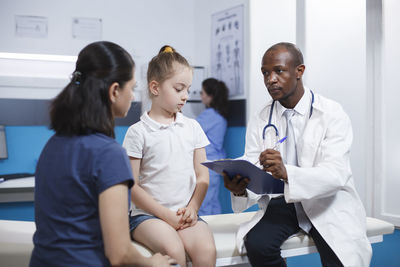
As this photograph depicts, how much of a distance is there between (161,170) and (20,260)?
0.59 m

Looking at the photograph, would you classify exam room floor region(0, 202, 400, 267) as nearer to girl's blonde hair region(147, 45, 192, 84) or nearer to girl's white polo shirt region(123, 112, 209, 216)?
girl's white polo shirt region(123, 112, 209, 216)

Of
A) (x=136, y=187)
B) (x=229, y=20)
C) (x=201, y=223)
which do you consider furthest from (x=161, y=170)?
(x=229, y=20)

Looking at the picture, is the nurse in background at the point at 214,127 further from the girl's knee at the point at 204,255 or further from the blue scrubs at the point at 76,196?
the blue scrubs at the point at 76,196

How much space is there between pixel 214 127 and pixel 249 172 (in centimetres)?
235

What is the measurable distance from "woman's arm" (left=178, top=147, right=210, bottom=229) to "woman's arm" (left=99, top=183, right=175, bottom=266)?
1.66 feet

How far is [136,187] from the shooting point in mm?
1517

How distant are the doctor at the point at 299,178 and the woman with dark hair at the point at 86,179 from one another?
59cm

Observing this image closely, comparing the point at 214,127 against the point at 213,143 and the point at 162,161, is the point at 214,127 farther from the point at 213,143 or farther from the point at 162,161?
the point at 162,161

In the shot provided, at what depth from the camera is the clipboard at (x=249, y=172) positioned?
142 centimetres

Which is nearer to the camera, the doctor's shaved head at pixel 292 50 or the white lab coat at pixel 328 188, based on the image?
the white lab coat at pixel 328 188

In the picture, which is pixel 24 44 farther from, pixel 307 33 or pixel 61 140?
pixel 61 140

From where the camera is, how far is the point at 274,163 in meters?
1.48

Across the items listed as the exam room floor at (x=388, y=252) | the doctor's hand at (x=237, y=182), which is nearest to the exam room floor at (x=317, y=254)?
the exam room floor at (x=388, y=252)

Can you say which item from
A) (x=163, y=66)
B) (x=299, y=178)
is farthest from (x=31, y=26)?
(x=299, y=178)
